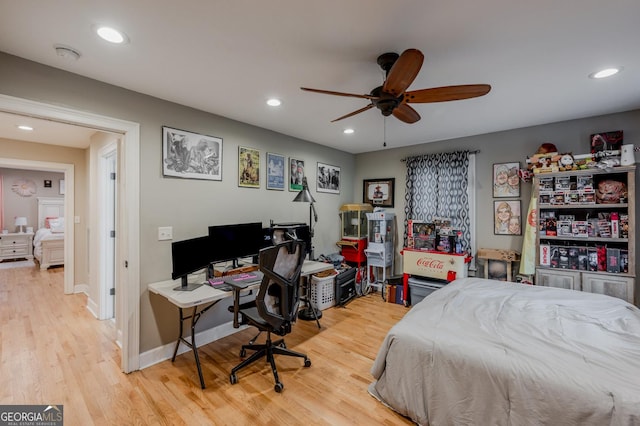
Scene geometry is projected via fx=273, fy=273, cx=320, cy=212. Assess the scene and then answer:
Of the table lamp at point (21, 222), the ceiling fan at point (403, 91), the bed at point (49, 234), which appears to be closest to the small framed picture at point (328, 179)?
the ceiling fan at point (403, 91)

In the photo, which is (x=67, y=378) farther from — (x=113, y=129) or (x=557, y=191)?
(x=557, y=191)

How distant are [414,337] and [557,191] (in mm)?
2712

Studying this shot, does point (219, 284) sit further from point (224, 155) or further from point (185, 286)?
point (224, 155)

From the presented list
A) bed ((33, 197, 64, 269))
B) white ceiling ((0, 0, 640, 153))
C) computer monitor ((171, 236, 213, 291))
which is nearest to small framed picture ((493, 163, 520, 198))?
white ceiling ((0, 0, 640, 153))

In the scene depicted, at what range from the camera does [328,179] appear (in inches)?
185

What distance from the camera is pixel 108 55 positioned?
1874 millimetres

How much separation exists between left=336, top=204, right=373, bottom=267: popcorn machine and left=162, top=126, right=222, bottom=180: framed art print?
244 cm

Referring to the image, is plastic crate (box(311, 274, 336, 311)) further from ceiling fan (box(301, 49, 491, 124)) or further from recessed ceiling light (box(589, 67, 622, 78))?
recessed ceiling light (box(589, 67, 622, 78))

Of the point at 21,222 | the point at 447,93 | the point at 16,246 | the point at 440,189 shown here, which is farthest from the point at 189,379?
the point at 21,222

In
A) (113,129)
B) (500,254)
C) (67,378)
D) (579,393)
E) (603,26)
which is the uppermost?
(603,26)

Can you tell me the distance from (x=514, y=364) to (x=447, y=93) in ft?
5.43

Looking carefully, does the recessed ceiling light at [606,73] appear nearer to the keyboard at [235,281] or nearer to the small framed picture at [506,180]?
the small framed picture at [506,180]

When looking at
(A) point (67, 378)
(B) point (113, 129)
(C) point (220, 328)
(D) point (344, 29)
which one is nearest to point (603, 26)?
(D) point (344, 29)

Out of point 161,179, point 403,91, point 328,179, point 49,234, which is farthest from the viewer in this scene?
point 49,234
